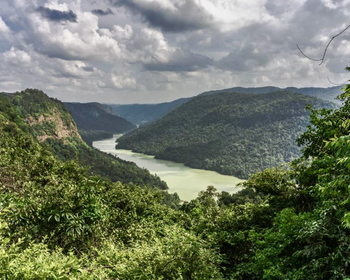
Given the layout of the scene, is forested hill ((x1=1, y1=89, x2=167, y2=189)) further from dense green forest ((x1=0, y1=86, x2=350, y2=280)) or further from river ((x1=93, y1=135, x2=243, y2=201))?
dense green forest ((x1=0, y1=86, x2=350, y2=280))

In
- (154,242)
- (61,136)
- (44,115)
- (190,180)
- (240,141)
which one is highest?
(44,115)

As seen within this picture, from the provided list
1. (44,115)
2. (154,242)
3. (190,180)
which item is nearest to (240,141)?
(190,180)

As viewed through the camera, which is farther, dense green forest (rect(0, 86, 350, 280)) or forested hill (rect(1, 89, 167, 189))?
forested hill (rect(1, 89, 167, 189))

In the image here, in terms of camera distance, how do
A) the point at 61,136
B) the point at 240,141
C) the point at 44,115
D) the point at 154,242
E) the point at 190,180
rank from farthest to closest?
the point at 240,141, the point at 44,115, the point at 61,136, the point at 190,180, the point at 154,242

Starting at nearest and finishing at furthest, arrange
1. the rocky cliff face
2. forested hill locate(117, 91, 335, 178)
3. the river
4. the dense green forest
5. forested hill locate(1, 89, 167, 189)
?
1. the dense green forest
2. the river
3. forested hill locate(1, 89, 167, 189)
4. the rocky cliff face
5. forested hill locate(117, 91, 335, 178)

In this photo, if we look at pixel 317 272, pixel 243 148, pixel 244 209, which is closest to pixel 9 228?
pixel 317 272

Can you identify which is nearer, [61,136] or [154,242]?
[154,242]

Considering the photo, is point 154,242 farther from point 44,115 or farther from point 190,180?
point 44,115

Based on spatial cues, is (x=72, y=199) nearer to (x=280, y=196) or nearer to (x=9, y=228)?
(x=9, y=228)

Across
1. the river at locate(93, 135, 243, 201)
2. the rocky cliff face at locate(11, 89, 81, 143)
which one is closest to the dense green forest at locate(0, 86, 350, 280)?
the river at locate(93, 135, 243, 201)
